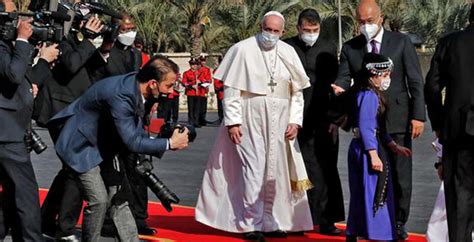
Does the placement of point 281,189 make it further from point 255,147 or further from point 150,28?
point 150,28

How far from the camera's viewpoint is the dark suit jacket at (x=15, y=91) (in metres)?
7.85

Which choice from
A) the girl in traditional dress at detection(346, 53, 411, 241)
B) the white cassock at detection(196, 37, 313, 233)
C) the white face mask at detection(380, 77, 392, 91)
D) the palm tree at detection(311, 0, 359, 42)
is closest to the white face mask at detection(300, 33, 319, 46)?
the white cassock at detection(196, 37, 313, 233)

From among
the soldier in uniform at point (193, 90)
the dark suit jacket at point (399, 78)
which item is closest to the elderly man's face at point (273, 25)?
the dark suit jacket at point (399, 78)

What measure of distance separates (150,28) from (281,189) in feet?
122

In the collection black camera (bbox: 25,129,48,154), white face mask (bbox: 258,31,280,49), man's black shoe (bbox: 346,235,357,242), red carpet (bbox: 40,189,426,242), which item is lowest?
red carpet (bbox: 40,189,426,242)

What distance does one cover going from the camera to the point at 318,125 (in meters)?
10.1

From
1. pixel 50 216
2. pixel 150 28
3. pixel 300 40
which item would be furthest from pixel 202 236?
pixel 150 28

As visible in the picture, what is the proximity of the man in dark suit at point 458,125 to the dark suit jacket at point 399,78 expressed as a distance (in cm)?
211

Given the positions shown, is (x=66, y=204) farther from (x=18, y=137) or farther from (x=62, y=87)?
(x=18, y=137)

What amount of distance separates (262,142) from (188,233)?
1.03 metres

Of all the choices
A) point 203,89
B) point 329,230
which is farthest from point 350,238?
point 203,89

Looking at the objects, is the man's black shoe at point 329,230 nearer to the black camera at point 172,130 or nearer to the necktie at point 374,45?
the necktie at point 374,45

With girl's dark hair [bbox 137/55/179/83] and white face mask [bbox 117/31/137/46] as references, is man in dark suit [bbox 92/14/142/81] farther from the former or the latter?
girl's dark hair [bbox 137/55/179/83]

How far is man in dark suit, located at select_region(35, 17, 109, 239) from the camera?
356 inches
